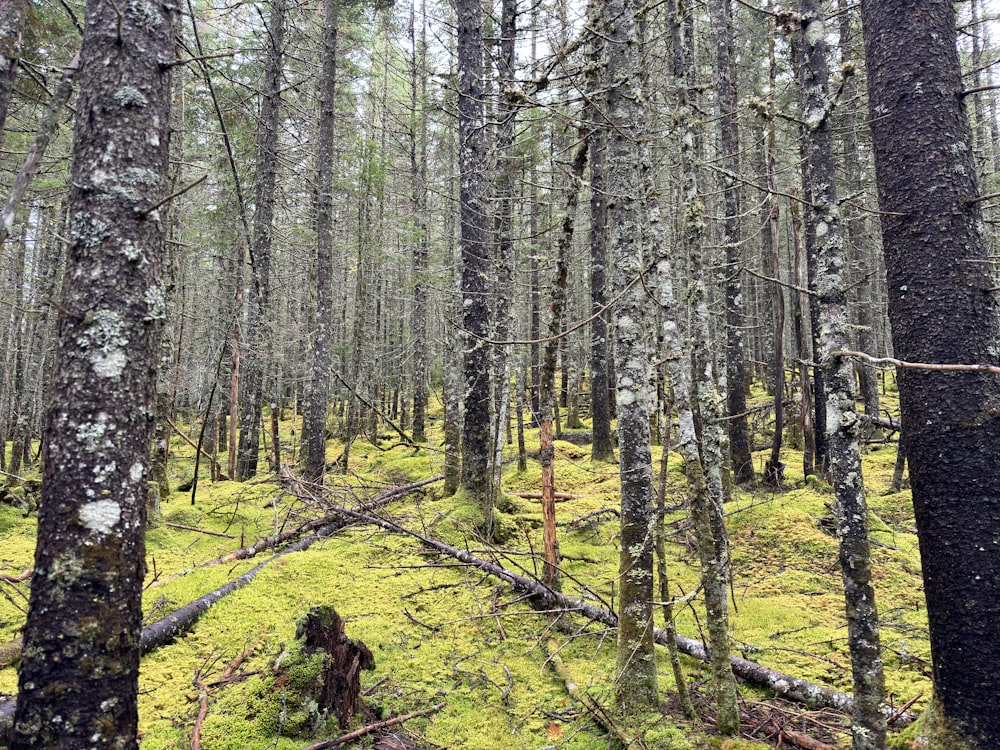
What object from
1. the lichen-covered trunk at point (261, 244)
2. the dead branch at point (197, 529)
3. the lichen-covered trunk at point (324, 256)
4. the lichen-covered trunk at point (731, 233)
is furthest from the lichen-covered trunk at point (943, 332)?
the lichen-covered trunk at point (261, 244)

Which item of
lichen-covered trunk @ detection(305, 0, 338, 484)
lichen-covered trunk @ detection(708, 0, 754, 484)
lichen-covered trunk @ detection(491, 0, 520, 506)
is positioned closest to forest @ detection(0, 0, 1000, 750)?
lichen-covered trunk @ detection(491, 0, 520, 506)

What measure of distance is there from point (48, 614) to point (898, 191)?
4669 mm

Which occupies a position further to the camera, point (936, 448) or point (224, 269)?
point (224, 269)

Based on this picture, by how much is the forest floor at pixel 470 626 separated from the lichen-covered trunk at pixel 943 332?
111 cm

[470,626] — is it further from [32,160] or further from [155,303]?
[32,160]

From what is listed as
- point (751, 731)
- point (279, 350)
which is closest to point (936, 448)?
point (751, 731)

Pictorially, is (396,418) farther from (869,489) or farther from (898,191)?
(898,191)

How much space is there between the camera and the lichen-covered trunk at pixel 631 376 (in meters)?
3.45

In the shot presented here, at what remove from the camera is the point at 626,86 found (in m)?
3.56

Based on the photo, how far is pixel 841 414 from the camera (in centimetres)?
309

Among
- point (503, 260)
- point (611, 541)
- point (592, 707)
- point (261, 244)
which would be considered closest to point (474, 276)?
point (503, 260)

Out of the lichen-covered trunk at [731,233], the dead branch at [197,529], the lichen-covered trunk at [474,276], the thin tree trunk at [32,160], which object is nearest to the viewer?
the thin tree trunk at [32,160]

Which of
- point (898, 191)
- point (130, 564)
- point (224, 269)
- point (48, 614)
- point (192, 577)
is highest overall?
point (224, 269)

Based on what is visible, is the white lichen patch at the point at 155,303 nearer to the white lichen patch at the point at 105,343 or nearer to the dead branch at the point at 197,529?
the white lichen patch at the point at 105,343
